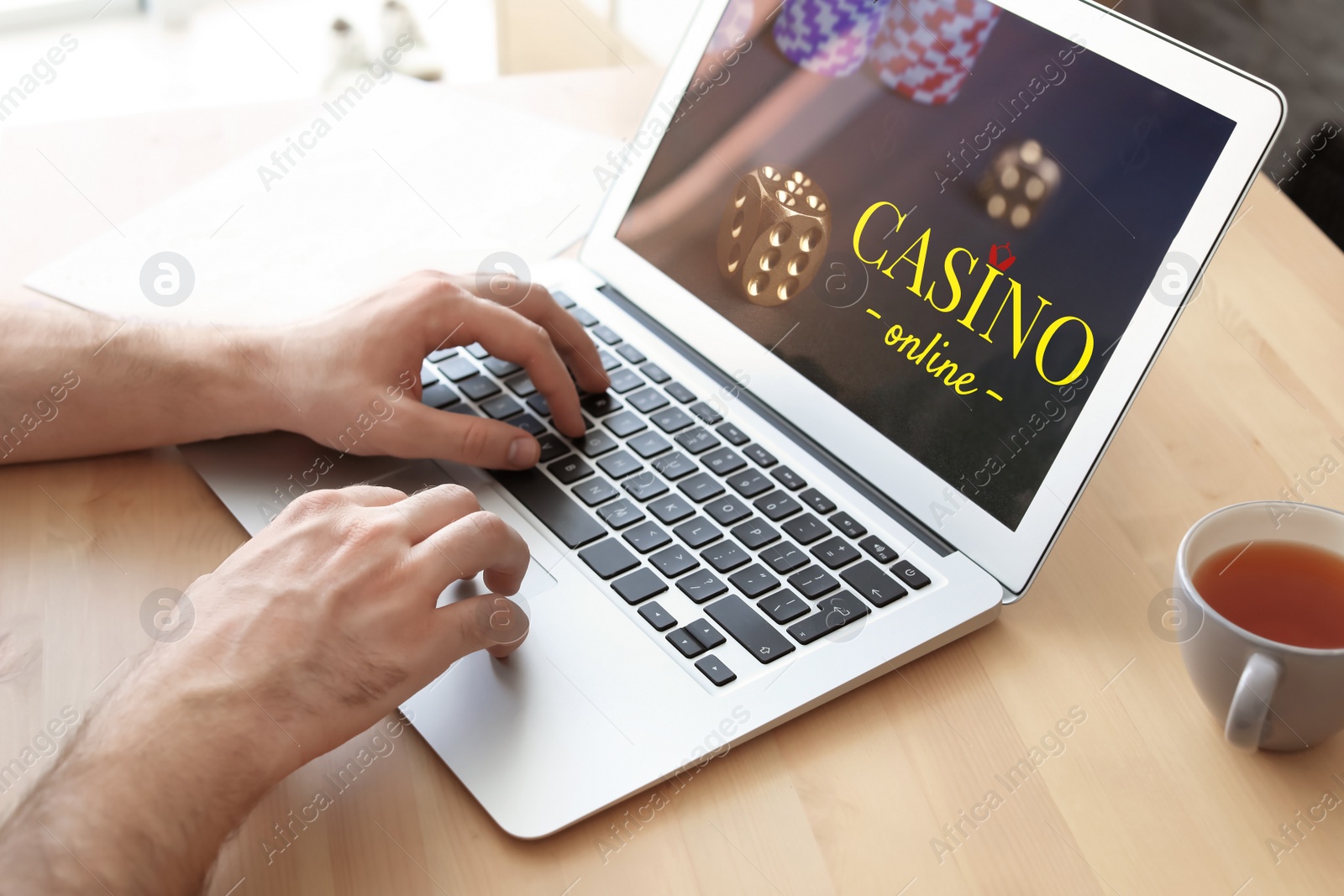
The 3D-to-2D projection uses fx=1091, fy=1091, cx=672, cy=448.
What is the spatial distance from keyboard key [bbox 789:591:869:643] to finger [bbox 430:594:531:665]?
0.17 meters

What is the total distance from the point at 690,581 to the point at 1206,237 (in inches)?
14.5

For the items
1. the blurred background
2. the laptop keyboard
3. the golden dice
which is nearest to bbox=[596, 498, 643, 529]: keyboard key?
the laptop keyboard

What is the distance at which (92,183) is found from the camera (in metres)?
1.04

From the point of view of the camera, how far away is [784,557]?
28.0 inches

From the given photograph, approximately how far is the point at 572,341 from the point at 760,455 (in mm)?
174

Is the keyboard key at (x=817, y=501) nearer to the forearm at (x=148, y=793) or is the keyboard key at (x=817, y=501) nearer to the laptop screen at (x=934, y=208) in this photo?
the laptop screen at (x=934, y=208)

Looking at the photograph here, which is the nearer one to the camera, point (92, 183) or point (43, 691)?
point (43, 691)

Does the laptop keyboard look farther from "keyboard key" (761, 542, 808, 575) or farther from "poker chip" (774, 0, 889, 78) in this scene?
"poker chip" (774, 0, 889, 78)

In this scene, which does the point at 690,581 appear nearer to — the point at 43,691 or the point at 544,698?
the point at 544,698

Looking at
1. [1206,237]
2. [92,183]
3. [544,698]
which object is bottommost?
[92,183]

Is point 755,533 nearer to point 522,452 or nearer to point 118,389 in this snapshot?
point 522,452

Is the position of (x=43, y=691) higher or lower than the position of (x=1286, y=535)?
lower

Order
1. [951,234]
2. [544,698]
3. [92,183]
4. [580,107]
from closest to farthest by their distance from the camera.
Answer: [544,698], [951,234], [92,183], [580,107]

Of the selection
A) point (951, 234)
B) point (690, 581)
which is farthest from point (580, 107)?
point (690, 581)
